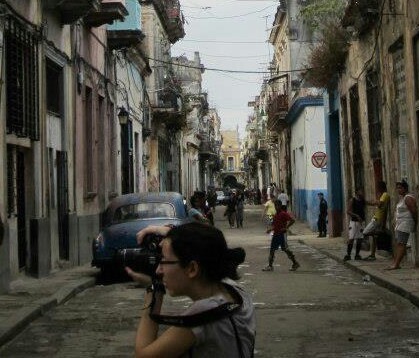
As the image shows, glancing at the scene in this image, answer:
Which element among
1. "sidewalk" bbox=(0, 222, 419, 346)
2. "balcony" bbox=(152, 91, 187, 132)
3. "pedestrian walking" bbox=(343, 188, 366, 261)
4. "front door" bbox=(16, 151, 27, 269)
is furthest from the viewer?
"balcony" bbox=(152, 91, 187, 132)

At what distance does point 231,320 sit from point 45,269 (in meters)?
13.1

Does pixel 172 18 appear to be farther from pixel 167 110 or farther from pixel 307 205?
pixel 307 205

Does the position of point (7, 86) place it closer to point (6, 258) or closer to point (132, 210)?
point (6, 258)

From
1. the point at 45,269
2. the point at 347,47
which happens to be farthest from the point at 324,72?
the point at 45,269

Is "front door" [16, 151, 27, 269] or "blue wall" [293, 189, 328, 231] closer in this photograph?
"front door" [16, 151, 27, 269]

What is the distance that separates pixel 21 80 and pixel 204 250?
11962 millimetres

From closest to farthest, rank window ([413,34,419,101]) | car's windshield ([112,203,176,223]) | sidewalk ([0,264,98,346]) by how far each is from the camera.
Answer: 1. sidewalk ([0,264,98,346])
2. window ([413,34,419,101])
3. car's windshield ([112,203,176,223])

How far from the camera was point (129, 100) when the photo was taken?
29156 mm

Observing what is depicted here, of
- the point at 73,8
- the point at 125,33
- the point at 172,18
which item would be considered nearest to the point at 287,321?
the point at 73,8

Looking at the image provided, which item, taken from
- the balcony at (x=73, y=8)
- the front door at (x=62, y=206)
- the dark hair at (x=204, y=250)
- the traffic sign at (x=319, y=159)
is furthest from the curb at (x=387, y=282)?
the traffic sign at (x=319, y=159)

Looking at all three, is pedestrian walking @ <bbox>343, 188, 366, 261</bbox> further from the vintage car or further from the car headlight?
the car headlight

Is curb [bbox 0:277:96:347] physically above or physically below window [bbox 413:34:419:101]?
below

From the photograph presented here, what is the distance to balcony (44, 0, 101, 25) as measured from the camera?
17.5 m

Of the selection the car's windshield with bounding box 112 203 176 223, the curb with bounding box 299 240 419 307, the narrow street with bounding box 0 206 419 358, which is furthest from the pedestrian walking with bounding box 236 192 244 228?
the narrow street with bounding box 0 206 419 358
